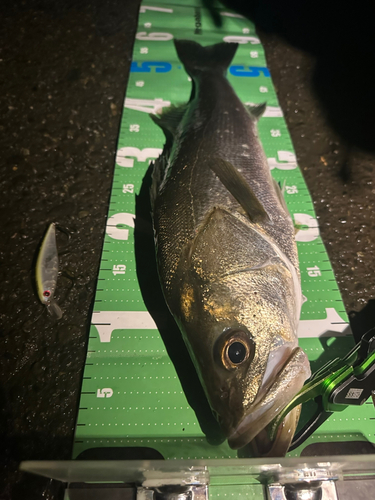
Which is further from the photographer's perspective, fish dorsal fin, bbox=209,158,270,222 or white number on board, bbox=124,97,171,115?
white number on board, bbox=124,97,171,115

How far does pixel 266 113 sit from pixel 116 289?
5.69 ft

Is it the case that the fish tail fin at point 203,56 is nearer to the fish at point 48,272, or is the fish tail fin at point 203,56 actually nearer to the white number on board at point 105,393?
the fish at point 48,272

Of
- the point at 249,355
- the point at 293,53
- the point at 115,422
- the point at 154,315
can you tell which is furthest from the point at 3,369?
the point at 293,53

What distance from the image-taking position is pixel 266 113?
2.43 meters

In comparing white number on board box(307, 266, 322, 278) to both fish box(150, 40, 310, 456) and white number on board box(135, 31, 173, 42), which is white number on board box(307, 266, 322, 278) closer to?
fish box(150, 40, 310, 456)

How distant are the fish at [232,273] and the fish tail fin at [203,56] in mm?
729

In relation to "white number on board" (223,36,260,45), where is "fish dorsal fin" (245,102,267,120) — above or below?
below

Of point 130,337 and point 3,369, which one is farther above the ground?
point 130,337

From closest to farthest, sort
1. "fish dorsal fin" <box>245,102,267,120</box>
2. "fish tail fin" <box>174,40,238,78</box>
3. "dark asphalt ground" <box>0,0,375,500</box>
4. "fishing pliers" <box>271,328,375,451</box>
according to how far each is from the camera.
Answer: "fishing pliers" <box>271,328,375,451</box>
"dark asphalt ground" <box>0,0,375,500</box>
"fish dorsal fin" <box>245,102,267,120</box>
"fish tail fin" <box>174,40,238,78</box>

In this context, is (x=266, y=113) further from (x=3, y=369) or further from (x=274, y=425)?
(x=3, y=369)

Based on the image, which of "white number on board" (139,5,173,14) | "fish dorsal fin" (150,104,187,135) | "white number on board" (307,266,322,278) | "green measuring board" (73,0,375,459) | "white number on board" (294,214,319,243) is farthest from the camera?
"white number on board" (139,5,173,14)

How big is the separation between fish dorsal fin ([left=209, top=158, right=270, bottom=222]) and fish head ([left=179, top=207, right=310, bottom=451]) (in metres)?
0.14

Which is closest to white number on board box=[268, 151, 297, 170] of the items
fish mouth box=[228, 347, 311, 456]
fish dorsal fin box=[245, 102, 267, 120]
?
fish dorsal fin box=[245, 102, 267, 120]

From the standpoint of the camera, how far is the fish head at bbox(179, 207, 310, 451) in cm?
109
